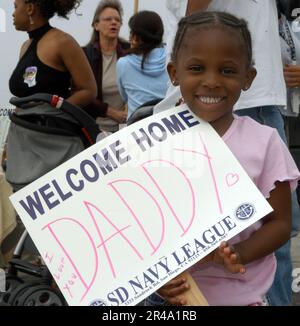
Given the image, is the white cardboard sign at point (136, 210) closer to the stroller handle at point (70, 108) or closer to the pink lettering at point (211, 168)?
the pink lettering at point (211, 168)

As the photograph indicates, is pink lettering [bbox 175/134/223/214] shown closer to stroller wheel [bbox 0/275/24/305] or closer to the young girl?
the young girl

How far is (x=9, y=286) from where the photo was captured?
3463mm

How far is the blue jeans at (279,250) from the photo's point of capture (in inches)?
102

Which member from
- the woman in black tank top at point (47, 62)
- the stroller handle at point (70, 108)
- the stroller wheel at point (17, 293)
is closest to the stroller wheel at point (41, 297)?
the stroller wheel at point (17, 293)

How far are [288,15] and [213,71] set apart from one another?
1.16m

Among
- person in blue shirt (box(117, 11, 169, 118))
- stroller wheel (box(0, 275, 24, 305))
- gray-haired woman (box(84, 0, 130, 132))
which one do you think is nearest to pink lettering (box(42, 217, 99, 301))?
stroller wheel (box(0, 275, 24, 305))

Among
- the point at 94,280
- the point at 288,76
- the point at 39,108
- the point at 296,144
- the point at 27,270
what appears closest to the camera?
the point at 94,280

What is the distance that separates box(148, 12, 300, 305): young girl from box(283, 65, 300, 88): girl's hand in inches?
38.9

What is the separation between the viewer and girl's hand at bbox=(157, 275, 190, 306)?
5.65 ft

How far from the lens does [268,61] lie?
8.41 ft

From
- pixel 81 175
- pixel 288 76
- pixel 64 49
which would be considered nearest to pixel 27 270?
pixel 64 49

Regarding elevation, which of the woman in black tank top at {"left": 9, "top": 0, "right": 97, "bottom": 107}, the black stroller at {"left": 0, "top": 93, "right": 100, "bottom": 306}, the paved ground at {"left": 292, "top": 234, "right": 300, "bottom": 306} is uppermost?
the woman in black tank top at {"left": 9, "top": 0, "right": 97, "bottom": 107}

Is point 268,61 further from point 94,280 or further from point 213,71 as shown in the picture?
point 94,280

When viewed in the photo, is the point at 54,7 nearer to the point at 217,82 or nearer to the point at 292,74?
the point at 292,74
